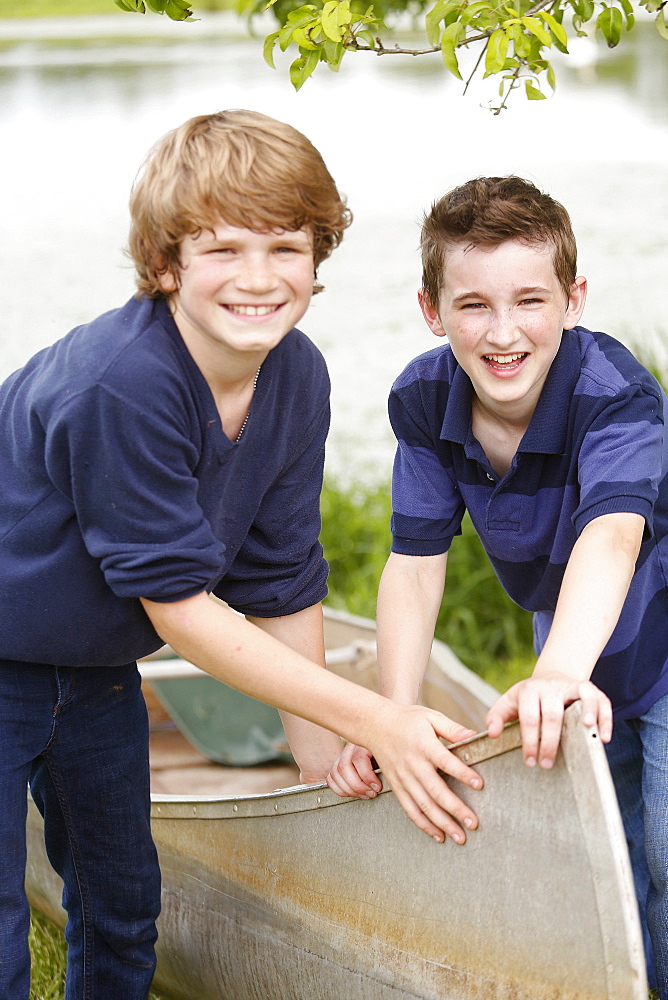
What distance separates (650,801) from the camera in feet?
5.54

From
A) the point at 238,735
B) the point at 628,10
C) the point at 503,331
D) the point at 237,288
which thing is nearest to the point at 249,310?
the point at 237,288

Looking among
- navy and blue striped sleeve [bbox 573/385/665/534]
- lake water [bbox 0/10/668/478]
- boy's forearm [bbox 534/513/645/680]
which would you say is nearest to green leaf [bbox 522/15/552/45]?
navy and blue striped sleeve [bbox 573/385/665/534]

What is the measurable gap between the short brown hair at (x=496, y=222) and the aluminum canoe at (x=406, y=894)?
25.9 inches

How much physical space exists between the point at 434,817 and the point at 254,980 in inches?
22.9

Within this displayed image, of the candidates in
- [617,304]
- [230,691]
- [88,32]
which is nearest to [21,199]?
[617,304]

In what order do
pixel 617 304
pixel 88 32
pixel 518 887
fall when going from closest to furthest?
pixel 518 887, pixel 617 304, pixel 88 32

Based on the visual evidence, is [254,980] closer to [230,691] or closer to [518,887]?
[518,887]

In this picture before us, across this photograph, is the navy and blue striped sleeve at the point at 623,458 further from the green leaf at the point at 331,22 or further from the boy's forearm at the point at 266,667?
the green leaf at the point at 331,22

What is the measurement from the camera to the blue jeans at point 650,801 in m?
1.67

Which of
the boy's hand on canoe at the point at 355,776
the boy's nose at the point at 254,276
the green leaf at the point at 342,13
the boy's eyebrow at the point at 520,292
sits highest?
the green leaf at the point at 342,13

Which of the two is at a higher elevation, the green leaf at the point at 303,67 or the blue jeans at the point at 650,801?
the green leaf at the point at 303,67

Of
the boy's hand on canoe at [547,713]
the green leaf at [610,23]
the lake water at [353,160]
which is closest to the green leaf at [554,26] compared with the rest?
the green leaf at [610,23]

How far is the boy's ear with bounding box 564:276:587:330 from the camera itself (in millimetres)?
1647

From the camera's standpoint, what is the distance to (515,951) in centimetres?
133
